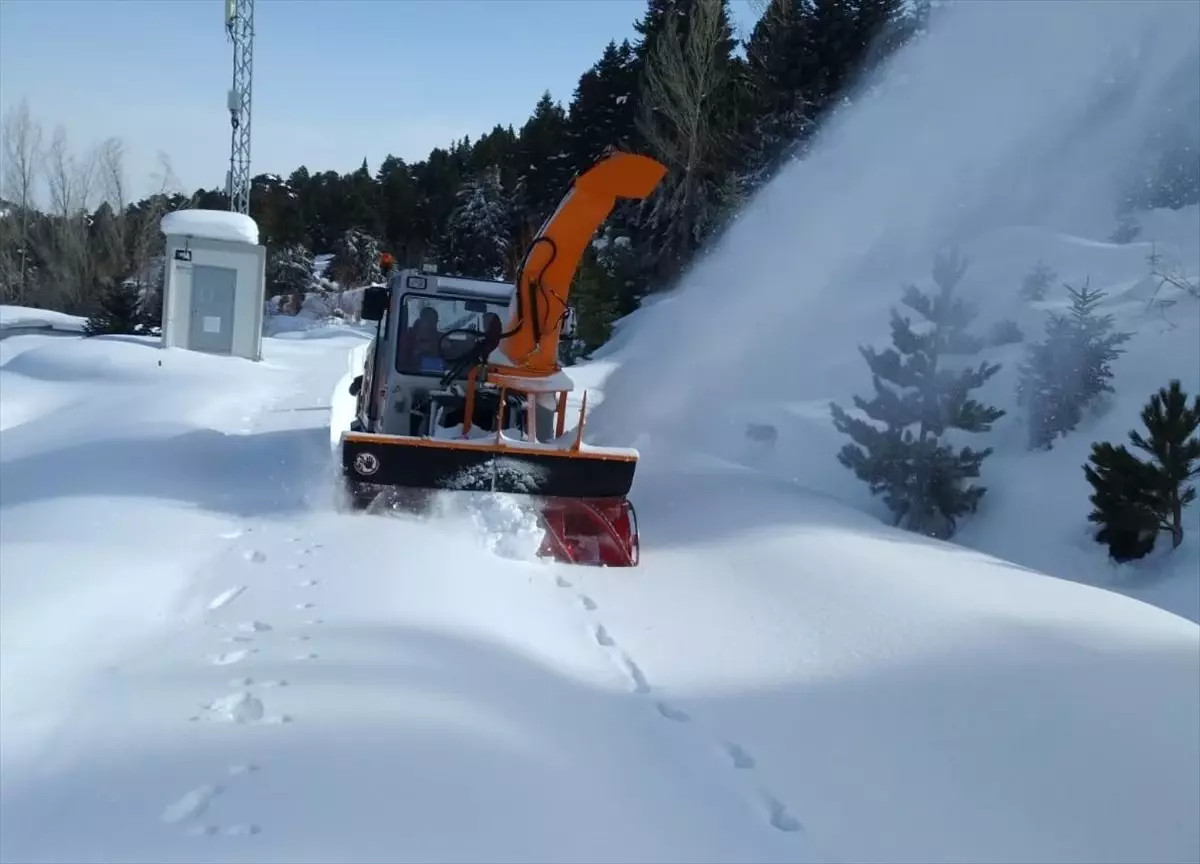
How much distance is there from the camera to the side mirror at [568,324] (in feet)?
27.7

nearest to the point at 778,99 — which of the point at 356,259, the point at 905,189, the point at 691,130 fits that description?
the point at 691,130

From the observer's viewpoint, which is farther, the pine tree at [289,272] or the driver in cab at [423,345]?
the pine tree at [289,272]

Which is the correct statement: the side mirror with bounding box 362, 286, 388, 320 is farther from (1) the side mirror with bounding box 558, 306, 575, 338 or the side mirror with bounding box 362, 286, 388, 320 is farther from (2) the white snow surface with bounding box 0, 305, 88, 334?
(2) the white snow surface with bounding box 0, 305, 88, 334

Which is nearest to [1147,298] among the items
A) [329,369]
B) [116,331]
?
[329,369]

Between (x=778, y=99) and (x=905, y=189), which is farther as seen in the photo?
(x=778, y=99)

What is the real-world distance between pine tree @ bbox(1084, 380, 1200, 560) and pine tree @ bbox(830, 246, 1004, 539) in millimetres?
1426

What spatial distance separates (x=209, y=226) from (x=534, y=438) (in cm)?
1493

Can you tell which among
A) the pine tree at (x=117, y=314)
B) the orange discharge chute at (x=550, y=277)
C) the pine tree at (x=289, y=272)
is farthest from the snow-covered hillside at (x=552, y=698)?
the pine tree at (x=289, y=272)

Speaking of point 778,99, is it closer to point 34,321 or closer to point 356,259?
point 34,321

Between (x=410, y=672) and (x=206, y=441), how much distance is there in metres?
7.54

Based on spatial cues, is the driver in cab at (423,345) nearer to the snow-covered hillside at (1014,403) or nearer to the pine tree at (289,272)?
the snow-covered hillside at (1014,403)

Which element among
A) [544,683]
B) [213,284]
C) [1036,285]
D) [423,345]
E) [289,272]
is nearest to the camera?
[544,683]

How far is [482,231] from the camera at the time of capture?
42531 millimetres

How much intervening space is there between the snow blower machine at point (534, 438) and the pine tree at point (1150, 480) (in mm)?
6421
